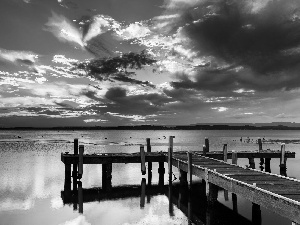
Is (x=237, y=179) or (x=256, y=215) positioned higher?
(x=237, y=179)

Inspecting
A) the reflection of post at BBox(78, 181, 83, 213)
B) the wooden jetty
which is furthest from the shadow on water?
the wooden jetty

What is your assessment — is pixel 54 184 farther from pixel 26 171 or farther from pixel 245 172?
pixel 245 172

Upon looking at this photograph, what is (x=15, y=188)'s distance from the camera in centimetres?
2262

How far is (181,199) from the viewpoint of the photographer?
18.5m

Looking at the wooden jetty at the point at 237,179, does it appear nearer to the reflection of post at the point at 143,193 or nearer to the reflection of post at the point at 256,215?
the reflection of post at the point at 256,215

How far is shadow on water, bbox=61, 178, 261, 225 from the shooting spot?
14.5 meters

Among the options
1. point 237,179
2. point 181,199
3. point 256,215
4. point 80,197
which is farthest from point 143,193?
point 237,179

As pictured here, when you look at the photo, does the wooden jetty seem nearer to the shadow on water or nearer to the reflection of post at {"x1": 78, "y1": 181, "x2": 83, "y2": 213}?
the reflection of post at {"x1": 78, "y1": 181, "x2": 83, "y2": 213}

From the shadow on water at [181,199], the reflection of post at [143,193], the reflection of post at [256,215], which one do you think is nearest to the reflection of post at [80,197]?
the shadow on water at [181,199]

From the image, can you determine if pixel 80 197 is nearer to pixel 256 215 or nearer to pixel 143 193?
pixel 143 193

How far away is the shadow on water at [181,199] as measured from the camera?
47.6 feet

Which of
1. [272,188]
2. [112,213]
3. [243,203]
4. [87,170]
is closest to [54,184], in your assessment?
[87,170]

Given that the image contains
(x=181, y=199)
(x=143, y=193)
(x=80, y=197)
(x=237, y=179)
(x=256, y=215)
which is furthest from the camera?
(x=143, y=193)

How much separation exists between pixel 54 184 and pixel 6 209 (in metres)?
7.27
